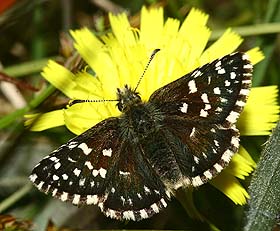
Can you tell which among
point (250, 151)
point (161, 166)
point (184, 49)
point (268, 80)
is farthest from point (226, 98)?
point (268, 80)

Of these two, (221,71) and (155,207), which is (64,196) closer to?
(155,207)

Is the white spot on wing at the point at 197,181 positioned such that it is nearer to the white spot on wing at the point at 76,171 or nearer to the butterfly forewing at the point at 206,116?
Answer: the butterfly forewing at the point at 206,116

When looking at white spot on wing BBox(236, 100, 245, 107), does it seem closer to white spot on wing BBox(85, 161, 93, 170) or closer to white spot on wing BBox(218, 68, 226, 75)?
white spot on wing BBox(218, 68, 226, 75)

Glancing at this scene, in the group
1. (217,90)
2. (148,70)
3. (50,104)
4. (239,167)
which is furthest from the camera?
(50,104)

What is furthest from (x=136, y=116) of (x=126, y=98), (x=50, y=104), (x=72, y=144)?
(x=50, y=104)

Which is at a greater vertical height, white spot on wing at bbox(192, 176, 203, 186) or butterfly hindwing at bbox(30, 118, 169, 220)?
butterfly hindwing at bbox(30, 118, 169, 220)

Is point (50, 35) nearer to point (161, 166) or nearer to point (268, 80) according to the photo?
point (268, 80)

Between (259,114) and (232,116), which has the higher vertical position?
(232,116)

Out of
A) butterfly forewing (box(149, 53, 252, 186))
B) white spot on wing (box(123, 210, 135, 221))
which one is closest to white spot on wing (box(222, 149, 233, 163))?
butterfly forewing (box(149, 53, 252, 186))
